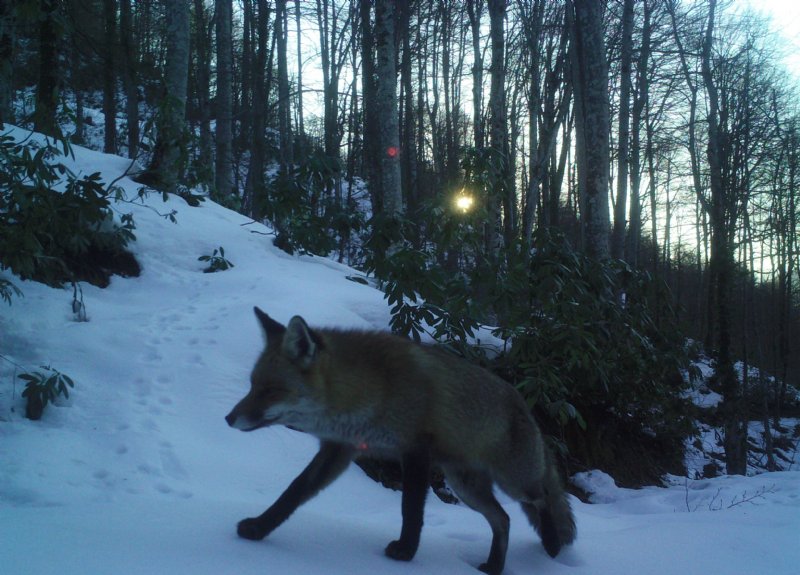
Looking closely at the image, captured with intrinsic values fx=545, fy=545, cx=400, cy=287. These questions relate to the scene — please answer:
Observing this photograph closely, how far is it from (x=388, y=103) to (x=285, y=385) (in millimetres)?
8763

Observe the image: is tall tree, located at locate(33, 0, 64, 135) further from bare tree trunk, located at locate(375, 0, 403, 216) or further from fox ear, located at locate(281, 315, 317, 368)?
bare tree trunk, located at locate(375, 0, 403, 216)

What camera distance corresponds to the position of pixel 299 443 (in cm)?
508

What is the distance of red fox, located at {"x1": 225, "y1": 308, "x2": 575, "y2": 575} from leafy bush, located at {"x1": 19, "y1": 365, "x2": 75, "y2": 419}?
2.35 meters

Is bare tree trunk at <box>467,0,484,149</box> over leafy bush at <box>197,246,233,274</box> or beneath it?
over

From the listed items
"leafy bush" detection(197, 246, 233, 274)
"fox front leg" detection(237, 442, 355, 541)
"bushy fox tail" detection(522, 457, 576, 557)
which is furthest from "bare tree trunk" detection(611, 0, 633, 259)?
"fox front leg" detection(237, 442, 355, 541)

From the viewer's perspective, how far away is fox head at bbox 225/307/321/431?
2.63m

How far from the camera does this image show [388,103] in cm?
1048

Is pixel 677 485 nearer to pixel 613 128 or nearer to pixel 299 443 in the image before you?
pixel 299 443

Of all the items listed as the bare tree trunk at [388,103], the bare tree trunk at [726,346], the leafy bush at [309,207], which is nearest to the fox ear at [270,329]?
the leafy bush at [309,207]

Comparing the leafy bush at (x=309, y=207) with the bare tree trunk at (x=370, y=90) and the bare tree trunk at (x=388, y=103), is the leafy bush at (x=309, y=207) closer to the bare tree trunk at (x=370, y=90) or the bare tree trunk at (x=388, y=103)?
the bare tree trunk at (x=388, y=103)

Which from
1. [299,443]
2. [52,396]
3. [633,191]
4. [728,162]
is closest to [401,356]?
[299,443]

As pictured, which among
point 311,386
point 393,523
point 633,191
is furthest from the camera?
point 633,191

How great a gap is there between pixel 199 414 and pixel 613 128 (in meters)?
26.3

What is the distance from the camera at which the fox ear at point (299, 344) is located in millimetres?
2675
